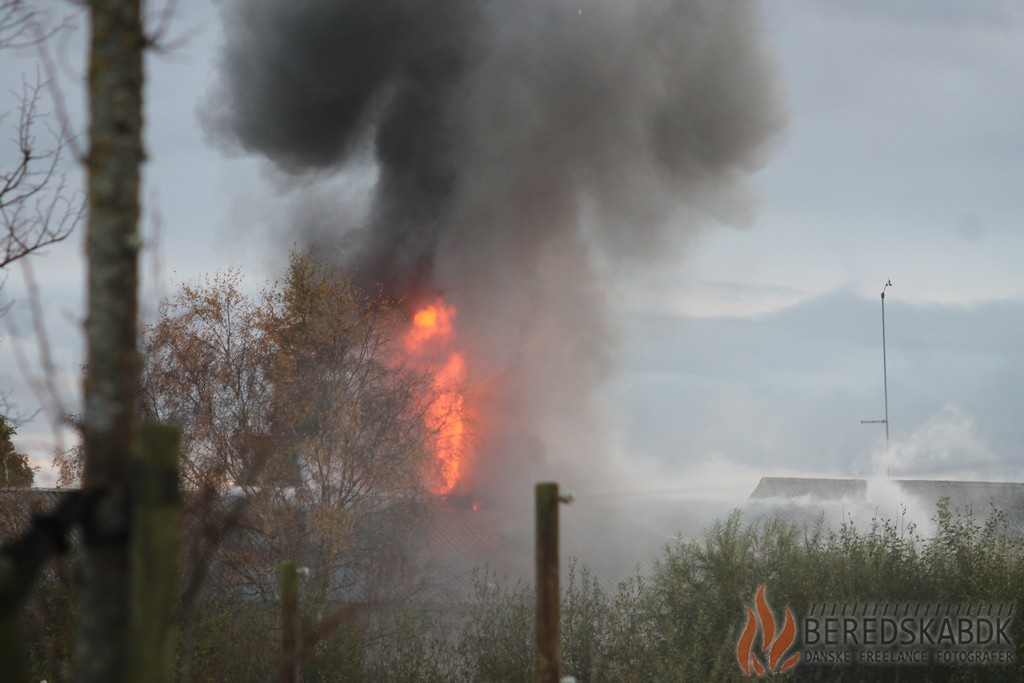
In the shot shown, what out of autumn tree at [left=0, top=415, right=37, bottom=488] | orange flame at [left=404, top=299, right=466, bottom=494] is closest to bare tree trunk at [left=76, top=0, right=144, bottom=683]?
autumn tree at [left=0, top=415, right=37, bottom=488]

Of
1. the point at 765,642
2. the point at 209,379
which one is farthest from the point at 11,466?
the point at 765,642

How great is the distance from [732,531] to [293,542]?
14981 mm

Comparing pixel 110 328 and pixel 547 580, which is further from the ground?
pixel 110 328

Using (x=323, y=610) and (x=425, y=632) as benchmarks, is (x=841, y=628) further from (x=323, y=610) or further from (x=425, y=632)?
(x=323, y=610)

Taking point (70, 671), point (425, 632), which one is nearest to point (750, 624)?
point (425, 632)

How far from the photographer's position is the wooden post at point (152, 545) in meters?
3.74

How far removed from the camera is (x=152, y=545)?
Answer: 12.5 ft

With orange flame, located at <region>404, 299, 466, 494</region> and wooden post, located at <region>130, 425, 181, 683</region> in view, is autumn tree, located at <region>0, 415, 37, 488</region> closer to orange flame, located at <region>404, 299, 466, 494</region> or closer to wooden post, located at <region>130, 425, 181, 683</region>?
orange flame, located at <region>404, 299, 466, 494</region>

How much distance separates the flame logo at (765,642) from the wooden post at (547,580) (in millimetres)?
14468

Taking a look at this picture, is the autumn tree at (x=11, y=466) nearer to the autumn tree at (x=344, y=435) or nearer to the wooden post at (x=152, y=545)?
the autumn tree at (x=344, y=435)

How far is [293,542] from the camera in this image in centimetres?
3206

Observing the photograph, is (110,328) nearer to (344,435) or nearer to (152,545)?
(152,545)

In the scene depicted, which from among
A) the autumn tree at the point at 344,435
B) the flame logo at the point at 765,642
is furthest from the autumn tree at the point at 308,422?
the flame logo at the point at 765,642

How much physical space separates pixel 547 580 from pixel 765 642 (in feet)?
53.1
